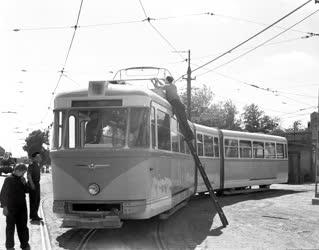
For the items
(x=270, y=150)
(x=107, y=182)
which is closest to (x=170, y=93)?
(x=107, y=182)

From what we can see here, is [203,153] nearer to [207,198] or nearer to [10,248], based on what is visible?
[207,198]

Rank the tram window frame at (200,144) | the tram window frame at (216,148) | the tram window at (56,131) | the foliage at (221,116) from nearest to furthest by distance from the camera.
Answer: the tram window at (56,131) < the tram window frame at (200,144) < the tram window frame at (216,148) < the foliage at (221,116)

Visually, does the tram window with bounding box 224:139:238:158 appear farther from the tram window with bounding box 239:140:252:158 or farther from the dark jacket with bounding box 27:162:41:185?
the dark jacket with bounding box 27:162:41:185

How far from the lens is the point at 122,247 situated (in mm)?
10602

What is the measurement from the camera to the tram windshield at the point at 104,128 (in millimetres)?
11156

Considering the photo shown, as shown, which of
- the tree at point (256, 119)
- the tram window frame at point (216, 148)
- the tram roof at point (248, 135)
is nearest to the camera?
the tram window frame at point (216, 148)

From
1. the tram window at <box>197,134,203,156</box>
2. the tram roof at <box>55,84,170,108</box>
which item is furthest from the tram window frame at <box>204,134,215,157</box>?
the tram roof at <box>55,84,170,108</box>

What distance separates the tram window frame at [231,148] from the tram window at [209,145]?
6.09 ft

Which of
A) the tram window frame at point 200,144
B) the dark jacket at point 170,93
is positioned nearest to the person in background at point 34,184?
the dark jacket at point 170,93

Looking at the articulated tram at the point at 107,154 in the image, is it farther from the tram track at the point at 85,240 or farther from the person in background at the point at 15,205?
the person in background at the point at 15,205

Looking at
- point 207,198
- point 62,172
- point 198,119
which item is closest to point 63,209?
point 62,172

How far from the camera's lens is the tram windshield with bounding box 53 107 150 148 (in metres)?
11.2

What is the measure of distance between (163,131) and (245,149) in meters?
13.9

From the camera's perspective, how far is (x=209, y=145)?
72.3 feet
